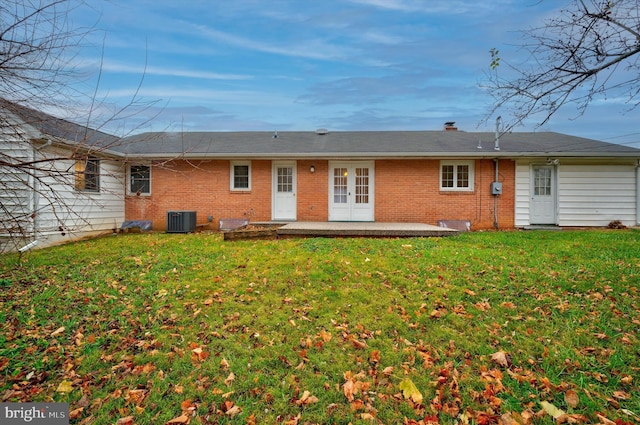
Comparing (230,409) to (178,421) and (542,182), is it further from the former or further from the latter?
(542,182)

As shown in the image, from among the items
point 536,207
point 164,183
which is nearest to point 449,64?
point 536,207

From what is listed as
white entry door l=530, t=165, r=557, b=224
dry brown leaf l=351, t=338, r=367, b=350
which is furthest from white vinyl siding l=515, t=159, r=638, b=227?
dry brown leaf l=351, t=338, r=367, b=350

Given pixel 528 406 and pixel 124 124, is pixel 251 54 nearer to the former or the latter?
pixel 124 124

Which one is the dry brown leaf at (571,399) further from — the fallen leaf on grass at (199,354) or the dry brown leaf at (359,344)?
the fallen leaf on grass at (199,354)

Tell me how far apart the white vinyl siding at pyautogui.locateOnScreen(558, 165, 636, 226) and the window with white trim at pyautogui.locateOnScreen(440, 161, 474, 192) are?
3463 millimetres

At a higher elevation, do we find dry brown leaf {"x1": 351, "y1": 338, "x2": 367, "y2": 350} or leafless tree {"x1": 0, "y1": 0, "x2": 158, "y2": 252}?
leafless tree {"x1": 0, "y1": 0, "x2": 158, "y2": 252}

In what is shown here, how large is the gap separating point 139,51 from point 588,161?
15431mm

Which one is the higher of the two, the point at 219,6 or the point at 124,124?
the point at 219,6

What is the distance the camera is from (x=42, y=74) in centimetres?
260

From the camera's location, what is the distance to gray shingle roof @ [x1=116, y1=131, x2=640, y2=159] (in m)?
12.1

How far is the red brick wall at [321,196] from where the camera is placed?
1265cm

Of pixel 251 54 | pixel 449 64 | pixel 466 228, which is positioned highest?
pixel 251 54

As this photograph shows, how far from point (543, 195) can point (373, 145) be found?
696cm

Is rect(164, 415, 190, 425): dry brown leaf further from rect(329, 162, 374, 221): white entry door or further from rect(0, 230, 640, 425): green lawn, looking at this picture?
rect(329, 162, 374, 221): white entry door
